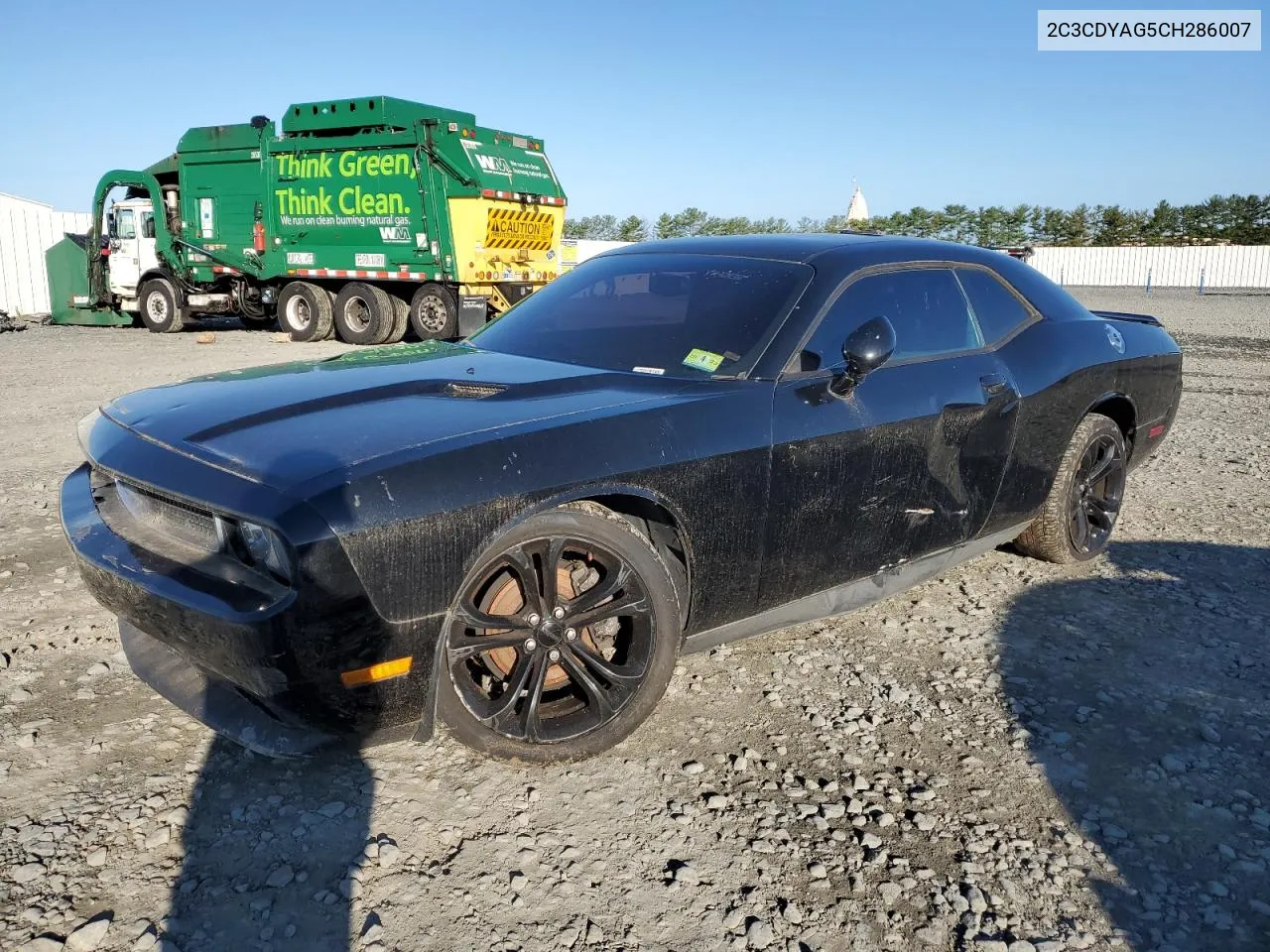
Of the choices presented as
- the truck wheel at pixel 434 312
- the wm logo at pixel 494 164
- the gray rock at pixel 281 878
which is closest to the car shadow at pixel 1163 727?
the gray rock at pixel 281 878

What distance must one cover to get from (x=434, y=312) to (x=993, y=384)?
38.6 feet

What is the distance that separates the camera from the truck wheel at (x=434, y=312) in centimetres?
1413

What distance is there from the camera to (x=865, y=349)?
2.94 metres

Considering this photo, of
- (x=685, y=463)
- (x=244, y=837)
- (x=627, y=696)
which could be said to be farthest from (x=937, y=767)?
(x=244, y=837)

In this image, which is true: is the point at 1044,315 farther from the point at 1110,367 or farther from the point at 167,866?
the point at 167,866

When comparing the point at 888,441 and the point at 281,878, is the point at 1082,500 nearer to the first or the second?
the point at 888,441

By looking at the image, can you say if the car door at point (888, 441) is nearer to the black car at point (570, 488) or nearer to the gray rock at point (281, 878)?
the black car at point (570, 488)

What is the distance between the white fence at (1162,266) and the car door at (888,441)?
38121 millimetres

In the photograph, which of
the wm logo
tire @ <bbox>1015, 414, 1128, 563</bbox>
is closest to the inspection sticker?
tire @ <bbox>1015, 414, 1128, 563</bbox>

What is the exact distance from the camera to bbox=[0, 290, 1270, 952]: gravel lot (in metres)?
2.04

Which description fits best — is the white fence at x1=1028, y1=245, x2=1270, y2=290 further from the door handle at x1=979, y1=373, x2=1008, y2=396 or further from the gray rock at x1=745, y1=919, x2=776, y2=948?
the gray rock at x1=745, y1=919, x2=776, y2=948

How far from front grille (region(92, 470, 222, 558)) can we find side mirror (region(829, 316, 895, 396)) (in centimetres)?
189

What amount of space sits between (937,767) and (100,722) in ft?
8.11

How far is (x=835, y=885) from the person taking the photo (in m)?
2.19
